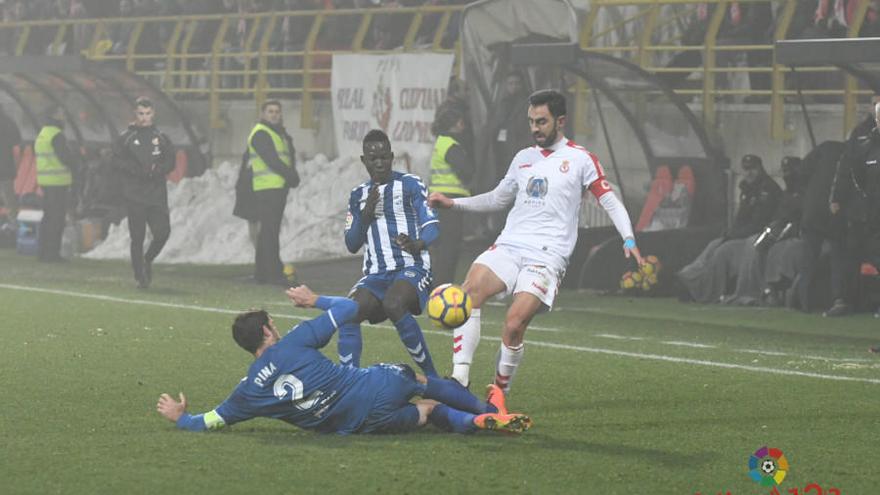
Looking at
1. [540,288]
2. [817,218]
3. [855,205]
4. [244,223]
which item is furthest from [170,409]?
[244,223]

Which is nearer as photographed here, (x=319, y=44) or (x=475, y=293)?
(x=475, y=293)

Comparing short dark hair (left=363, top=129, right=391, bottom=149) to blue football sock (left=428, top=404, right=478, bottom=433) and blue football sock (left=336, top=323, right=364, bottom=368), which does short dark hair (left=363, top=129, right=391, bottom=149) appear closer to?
blue football sock (left=336, top=323, right=364, bottom=368)

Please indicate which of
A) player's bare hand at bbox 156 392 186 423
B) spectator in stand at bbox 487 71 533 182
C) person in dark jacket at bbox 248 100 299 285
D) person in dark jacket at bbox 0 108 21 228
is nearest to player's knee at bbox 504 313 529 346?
player's bare hand at bbox 156 392 186 423

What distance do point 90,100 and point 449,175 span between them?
1197 centimetres

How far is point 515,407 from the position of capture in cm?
1088

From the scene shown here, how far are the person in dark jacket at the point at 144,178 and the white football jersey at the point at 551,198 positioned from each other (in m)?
10.1

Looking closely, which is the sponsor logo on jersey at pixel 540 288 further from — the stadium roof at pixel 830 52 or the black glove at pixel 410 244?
the stadium roof at pixel 830 52

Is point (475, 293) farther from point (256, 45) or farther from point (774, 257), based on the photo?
point (256, 45)

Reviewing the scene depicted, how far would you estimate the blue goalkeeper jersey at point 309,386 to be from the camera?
30.0 feet

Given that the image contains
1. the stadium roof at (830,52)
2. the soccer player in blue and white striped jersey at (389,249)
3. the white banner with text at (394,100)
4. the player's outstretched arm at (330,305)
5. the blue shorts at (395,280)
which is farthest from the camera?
the white banner with text at (394,100)

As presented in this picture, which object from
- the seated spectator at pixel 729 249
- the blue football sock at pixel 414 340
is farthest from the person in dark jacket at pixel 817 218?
the blue football sock at pixel 414 340

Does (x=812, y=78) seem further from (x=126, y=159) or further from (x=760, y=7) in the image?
(x=126, y=159)

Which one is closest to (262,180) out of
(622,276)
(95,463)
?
(622,276)

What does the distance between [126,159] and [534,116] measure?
1044cm
